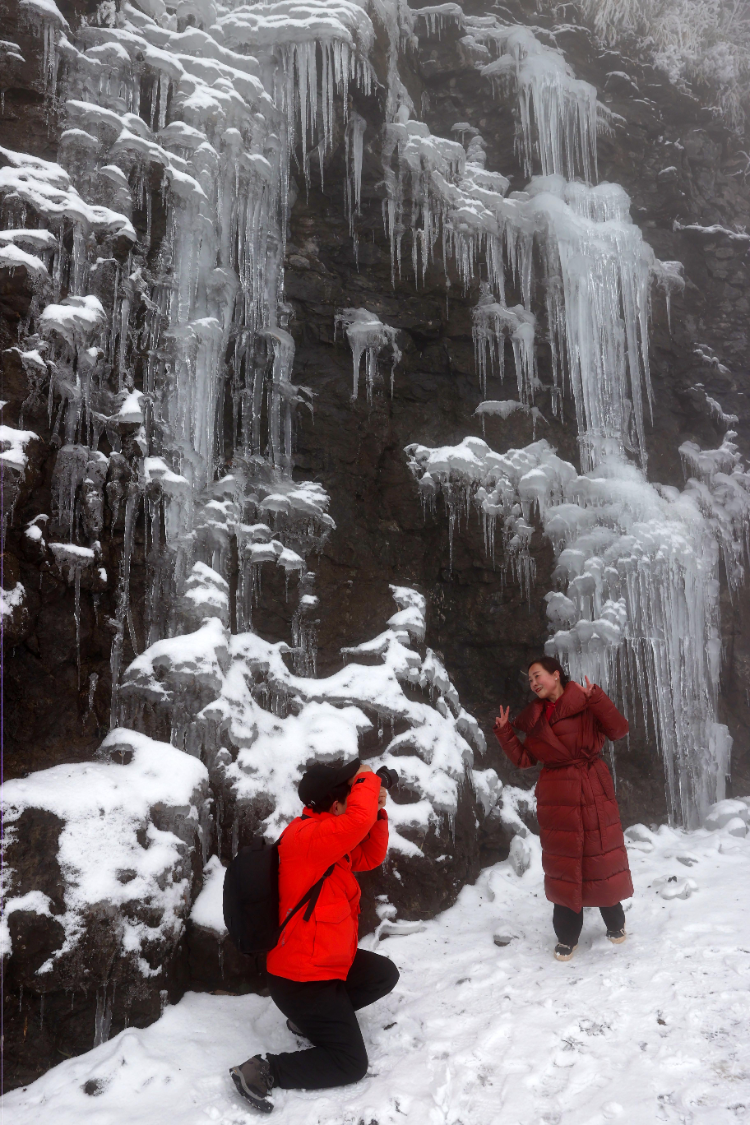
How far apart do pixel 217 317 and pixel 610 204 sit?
225 inches

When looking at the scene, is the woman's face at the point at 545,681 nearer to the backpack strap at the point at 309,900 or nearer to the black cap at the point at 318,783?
the black cap at the point at 318,783

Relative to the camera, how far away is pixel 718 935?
3.72 metres

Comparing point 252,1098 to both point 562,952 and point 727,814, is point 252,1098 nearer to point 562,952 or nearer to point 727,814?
point 562,952

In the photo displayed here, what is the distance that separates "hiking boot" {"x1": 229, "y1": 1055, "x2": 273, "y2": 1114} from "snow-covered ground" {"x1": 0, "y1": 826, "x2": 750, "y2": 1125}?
0.06m

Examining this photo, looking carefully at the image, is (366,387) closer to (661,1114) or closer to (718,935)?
(718,935)

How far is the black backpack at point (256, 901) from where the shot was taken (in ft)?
9.41

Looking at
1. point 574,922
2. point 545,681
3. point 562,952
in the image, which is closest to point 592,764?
point 545,681

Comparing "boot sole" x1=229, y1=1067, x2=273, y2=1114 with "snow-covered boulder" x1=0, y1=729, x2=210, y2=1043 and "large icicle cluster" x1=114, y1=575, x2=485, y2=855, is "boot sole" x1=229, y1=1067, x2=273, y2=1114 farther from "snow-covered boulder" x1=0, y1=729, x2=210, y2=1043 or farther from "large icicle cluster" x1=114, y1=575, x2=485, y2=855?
"large icicle cluster" x1=114, y1=575, x2=485, y2=855

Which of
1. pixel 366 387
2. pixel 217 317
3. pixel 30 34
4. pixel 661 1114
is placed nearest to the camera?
pixel 661 1114

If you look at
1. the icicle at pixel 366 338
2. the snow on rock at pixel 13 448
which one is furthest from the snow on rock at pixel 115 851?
the icicle at pixel 366 338

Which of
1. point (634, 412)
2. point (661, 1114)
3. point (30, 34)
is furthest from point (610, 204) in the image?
point (661, 1114)

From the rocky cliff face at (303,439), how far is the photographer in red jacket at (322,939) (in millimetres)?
969

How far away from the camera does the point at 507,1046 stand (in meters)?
2.95

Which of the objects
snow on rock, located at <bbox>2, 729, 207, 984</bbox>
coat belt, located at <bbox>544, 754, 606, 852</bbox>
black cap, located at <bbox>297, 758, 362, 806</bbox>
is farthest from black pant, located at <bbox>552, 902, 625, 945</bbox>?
snow on rock, located at <bbox>2, 729, 207, 984</bbox>
